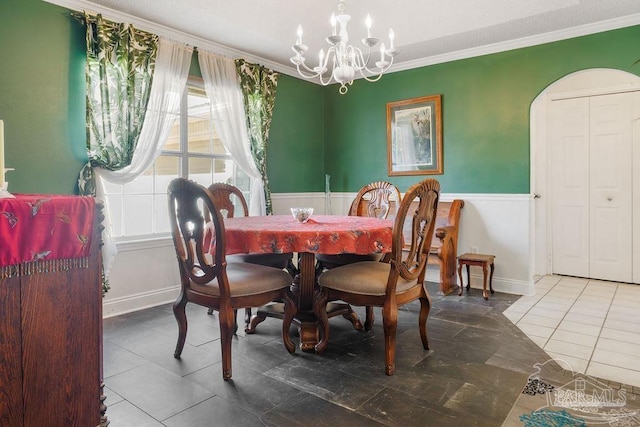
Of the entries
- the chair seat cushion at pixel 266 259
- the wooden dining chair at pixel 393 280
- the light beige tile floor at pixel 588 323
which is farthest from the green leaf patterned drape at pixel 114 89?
the light beige tile floor at pixel 588 323

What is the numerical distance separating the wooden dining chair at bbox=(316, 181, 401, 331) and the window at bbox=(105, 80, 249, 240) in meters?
1.55

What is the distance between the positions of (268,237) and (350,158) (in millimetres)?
3297

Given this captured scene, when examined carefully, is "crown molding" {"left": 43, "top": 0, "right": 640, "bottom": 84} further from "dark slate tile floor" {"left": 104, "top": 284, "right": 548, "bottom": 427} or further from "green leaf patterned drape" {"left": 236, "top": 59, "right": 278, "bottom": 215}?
"dark slate tile floor" {"left": 104, "top": 284, "right": 548, "bottom": 427}

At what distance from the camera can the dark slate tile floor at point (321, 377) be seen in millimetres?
1746

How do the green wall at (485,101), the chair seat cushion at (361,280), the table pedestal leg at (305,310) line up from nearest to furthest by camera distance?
the chair seat cushion at (361,280) < the table pedestal leg at (305,310) < the green wall at (485,101)

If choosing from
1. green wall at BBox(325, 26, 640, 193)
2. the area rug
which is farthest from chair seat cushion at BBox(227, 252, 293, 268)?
green wall at BBox(325, 26, 640, 193)

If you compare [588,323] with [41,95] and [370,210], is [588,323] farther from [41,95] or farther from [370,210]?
[41,95]

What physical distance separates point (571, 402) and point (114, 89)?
3.66 meters

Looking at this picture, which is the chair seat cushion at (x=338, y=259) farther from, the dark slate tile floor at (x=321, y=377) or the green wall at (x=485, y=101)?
the green wall at (x=485, y=101)

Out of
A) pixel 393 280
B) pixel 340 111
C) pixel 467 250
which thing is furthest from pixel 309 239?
pixel 340 111

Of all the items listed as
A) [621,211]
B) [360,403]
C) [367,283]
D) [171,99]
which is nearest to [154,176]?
[171,99]

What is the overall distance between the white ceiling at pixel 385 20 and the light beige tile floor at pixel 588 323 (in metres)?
2.48

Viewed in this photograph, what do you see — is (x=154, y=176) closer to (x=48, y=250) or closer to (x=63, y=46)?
(x=63, y=46)

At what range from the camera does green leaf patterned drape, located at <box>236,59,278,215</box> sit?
13.8 ft
